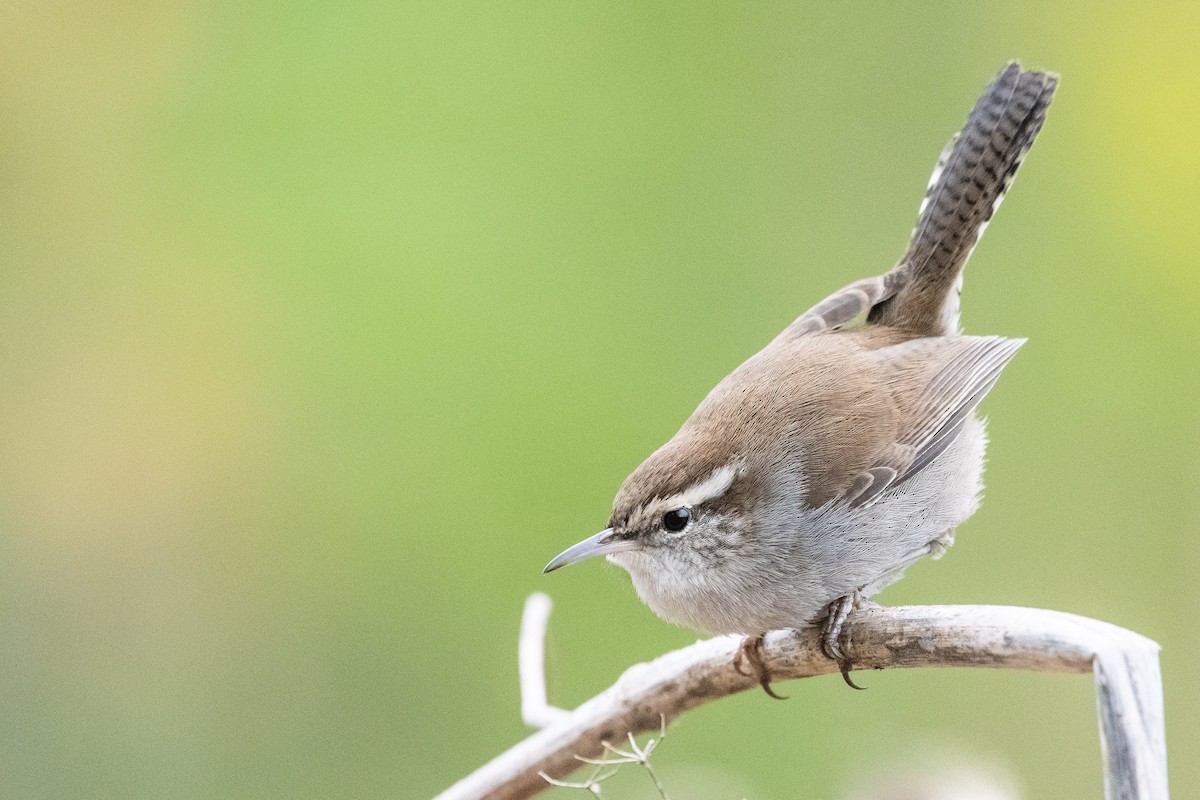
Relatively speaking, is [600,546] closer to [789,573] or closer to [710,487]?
[710,487]

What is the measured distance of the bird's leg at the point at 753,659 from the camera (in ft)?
8.06

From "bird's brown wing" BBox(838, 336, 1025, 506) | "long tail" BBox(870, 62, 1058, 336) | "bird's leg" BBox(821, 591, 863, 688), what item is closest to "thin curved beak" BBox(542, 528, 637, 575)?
"bird's leg" BBox(821, 591, 863, 688)

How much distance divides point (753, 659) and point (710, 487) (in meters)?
0.39

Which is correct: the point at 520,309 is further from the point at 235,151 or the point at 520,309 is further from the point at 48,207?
the point at 48,207

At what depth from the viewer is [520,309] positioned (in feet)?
13.9

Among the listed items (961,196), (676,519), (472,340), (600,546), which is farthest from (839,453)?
(472,340)

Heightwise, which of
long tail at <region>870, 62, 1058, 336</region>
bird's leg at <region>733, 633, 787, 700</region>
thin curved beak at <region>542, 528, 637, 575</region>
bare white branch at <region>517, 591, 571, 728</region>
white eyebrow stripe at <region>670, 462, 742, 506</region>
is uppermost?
long tail at <region>870, 62, 1058, 336</region>

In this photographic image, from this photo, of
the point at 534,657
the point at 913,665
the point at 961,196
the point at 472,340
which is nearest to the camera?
the point at 913,665

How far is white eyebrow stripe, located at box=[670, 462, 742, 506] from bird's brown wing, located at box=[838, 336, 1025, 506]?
35 centimetres

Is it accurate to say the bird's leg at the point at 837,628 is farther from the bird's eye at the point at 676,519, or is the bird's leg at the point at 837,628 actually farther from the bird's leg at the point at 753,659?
the bird's eye at the point at 676,519

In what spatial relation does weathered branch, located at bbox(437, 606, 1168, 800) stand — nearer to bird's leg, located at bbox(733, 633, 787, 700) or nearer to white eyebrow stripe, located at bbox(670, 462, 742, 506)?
bird's leg, located at bbox(733, 633, 787, 700)

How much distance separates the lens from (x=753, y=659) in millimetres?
2475

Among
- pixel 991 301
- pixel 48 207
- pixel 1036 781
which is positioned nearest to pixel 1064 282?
pixel 991 301

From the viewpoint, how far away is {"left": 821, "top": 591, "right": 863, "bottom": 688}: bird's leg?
90.1 inches
